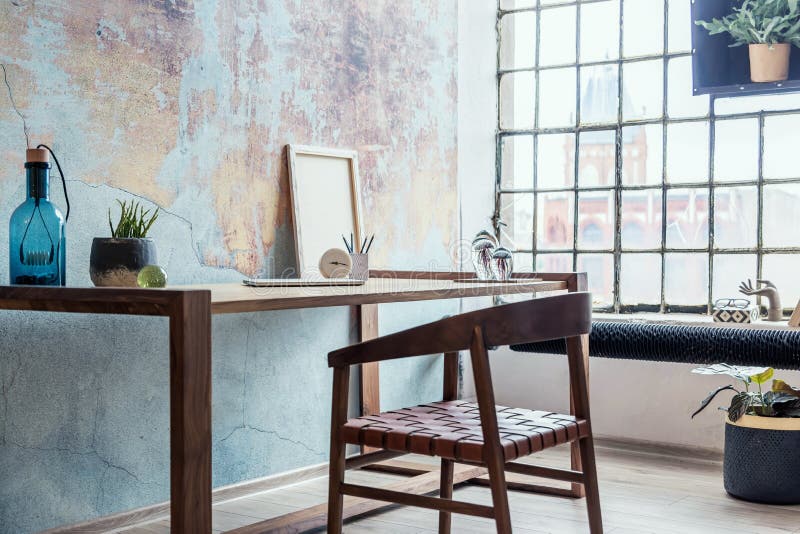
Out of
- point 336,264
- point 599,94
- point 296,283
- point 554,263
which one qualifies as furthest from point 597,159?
point 296,283

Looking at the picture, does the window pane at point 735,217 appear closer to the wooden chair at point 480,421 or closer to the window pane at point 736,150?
the window pane at point 736,150

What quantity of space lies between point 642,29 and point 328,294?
9.37 ft

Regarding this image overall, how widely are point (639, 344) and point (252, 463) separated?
5.64 feet

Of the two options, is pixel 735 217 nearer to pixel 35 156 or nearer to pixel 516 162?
pixel 516 162

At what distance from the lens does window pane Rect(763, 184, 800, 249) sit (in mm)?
4102

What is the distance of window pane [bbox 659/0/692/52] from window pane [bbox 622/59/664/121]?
113mm

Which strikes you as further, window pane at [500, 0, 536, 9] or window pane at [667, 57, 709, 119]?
window pane at [500, 0, 536, 9]

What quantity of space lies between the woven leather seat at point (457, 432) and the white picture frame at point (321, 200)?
4.23 ft

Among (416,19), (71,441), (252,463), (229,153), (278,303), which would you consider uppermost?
(416,19)

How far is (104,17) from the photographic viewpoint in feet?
9.33

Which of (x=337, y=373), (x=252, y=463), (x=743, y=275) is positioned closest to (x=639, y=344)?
(x=743, y=275)

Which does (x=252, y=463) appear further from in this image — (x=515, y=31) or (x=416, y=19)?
(x=515, y=31)

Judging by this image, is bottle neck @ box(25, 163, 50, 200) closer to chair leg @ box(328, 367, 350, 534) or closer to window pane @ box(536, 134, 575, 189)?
chair leg @ box(328, 367, 350, 534)

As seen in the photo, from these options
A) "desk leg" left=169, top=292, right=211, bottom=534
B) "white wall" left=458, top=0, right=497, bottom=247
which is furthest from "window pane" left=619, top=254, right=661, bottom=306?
"desk leg" left=169, top=292, right=211, bottom=534
